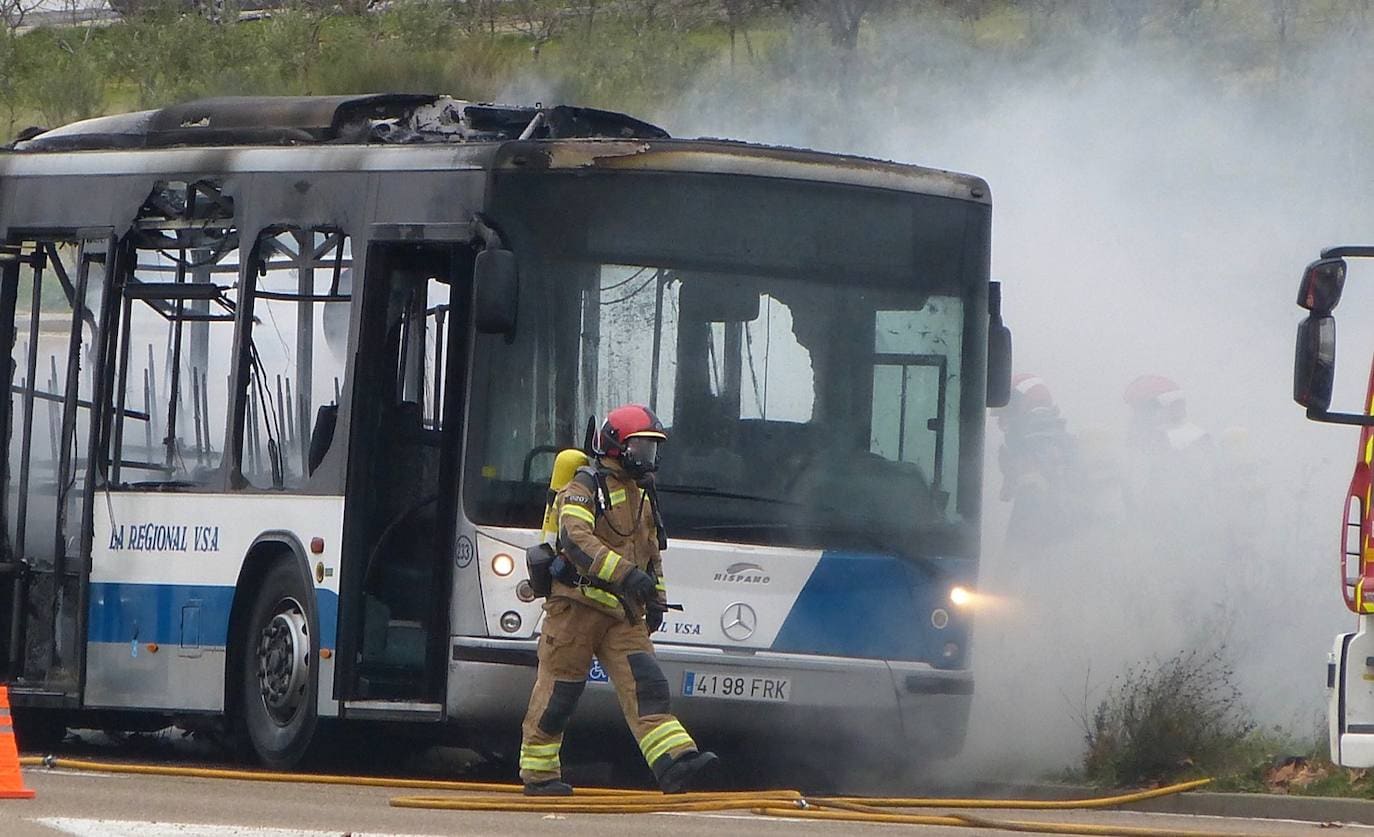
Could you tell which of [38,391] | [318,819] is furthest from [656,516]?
[38,391]

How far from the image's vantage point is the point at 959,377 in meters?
12.5

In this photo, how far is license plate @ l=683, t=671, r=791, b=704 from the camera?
11.9 metres

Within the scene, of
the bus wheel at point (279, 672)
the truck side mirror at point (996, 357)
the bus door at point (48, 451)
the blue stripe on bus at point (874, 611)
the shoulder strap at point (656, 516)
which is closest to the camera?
the shoulder strap at point (656, 516)

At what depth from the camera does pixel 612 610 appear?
10.8 metres

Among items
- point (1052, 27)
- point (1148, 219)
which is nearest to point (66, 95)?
point (1052, 27)

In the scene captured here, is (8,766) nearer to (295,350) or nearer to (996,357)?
(295,350)

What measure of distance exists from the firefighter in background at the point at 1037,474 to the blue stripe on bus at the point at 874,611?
166 inches

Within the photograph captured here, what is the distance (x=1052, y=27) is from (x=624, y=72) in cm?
654

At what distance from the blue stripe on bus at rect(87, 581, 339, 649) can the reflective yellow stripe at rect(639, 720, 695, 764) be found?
308cm

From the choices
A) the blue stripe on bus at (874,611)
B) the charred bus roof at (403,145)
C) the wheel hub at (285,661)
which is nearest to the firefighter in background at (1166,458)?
the charred bus roof at (403,145)

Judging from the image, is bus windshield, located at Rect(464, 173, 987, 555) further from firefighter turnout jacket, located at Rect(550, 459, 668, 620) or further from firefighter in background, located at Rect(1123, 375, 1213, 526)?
firefighter in background, located at Rect(1123, 375, 1213, 526)

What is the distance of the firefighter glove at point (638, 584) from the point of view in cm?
1059

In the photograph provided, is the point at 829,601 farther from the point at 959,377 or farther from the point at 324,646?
the point at 324,646

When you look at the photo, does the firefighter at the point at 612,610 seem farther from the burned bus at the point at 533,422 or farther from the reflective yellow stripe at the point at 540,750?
the burned bus at the point at 533,422
